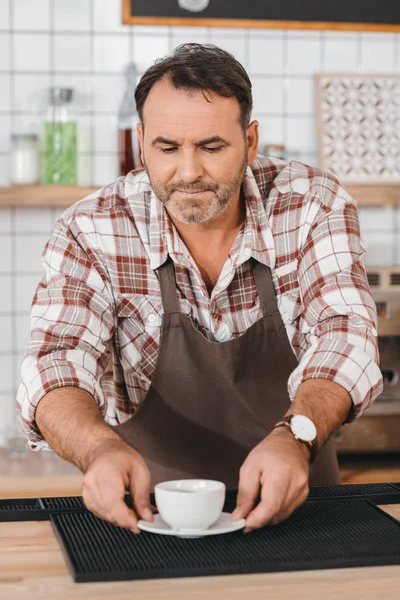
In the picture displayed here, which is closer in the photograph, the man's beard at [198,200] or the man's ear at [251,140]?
the man's beard at [198,200]

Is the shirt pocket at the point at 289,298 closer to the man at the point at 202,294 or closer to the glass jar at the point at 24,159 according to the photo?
the man at the point at 202,294

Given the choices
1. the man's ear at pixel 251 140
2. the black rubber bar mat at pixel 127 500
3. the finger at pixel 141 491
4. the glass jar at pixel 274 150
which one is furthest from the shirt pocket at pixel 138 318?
the glass jar at pixel 274 150

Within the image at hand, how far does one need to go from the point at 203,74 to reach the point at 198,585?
0.89 m

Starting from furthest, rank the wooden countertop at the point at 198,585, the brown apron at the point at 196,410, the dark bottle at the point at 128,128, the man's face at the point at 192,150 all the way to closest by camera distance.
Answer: the dark bottle at the point at 128,128 < the brown apron at the point at 196,410 < the man's face at the point at 192,150 < the wooden countertop at the point at 198,585

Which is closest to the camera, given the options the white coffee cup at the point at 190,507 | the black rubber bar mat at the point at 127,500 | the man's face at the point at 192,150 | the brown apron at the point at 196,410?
the white coffee cup at the point at 190,507

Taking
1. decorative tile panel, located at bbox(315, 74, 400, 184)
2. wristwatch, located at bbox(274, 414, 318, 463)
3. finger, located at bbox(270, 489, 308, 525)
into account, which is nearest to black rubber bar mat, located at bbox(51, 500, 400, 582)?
finger, located at bbox(270, 489, 308, 525)

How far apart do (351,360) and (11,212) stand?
1.96m

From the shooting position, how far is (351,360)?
1382mm

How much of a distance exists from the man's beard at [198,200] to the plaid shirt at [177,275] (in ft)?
0.27

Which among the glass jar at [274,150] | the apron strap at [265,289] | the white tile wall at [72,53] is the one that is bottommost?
the apron strap at [265,289]

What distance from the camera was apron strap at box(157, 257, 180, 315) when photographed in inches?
63.7

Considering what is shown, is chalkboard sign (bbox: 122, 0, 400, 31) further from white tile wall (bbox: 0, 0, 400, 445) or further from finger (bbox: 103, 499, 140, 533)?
finger (bbox: 103, 499, 140, 533)

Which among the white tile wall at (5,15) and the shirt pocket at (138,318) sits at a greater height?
the white tile wall at (5,15)

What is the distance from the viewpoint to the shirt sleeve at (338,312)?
4.54ft
